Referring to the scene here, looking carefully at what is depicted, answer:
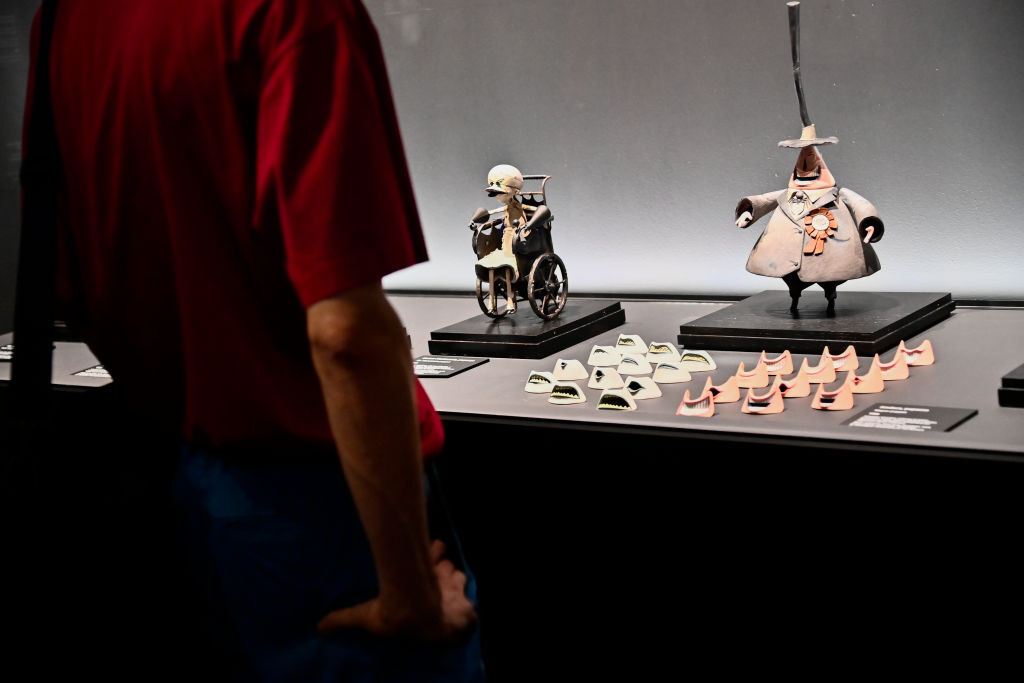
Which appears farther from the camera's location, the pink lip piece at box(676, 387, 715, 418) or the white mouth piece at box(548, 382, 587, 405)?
the white mouth piece at box(548, 382, 587, 405)

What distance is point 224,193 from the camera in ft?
3.01

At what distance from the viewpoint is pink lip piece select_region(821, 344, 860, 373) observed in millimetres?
1999

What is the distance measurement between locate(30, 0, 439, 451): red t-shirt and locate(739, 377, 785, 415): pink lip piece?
2.89 feet

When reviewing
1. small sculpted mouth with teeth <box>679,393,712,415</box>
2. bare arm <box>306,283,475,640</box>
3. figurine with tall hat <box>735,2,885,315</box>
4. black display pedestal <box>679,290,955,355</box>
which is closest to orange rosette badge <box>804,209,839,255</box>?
figurine with tall hat <box>735,2,885,315</box>

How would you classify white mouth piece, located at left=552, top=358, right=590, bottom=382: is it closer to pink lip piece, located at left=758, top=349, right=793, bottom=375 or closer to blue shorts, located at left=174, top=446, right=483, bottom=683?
pink lip piece, located at left=758, top=349, right=793, bottom=375

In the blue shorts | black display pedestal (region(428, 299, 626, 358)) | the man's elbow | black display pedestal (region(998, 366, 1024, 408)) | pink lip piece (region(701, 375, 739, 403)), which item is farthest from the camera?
black display pedestal (region(428, 299, 626, 358))

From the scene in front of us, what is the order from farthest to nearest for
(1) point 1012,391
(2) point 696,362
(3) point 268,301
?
(2) point 696,362 < (1) point 1012,391 < (3) point 268,301

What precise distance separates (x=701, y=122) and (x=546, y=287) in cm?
65

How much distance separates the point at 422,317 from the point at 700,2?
1013 mm

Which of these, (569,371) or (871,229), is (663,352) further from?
(871,229)

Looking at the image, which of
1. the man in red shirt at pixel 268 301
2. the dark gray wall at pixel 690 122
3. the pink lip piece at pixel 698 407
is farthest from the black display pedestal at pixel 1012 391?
the man in red shirt at pixel 268 301

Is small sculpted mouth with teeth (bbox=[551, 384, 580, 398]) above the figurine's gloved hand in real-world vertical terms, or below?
below

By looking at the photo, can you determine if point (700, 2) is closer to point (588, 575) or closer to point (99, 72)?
point (588, 575)

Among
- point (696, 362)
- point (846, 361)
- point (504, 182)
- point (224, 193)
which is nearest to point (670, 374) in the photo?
point (696, 362)
